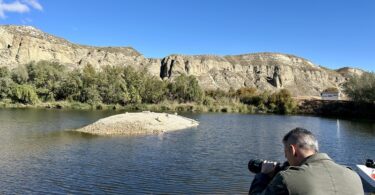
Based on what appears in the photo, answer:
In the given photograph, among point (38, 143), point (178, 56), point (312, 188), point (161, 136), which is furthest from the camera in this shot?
point (178, 56)

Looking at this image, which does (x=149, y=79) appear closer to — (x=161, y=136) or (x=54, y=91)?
(x=54, y=91)

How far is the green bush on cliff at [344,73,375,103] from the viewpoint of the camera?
79.9 meters

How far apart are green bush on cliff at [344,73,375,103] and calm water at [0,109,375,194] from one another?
4417 cm

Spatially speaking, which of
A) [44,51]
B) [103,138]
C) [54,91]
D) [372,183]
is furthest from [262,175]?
[44,51]

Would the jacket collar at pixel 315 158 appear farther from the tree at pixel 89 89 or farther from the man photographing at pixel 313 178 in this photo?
the tree at pixel 89 89

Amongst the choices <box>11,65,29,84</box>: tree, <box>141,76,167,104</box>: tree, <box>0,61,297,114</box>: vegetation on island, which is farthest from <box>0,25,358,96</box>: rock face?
<box>141,76,167,104</box>: tree

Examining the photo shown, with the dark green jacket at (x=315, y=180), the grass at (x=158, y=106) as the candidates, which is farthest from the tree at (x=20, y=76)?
the dark green jacket at (x=315, y=180)

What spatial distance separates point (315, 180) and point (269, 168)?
66cm

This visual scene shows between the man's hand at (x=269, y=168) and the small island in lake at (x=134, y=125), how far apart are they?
32.1 m

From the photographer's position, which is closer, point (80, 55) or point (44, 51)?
point (44, 51)

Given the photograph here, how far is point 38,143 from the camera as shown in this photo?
28922mm

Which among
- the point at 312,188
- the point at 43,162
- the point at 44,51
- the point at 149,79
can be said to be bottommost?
the point at 43,162

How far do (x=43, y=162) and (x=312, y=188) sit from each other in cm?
2023

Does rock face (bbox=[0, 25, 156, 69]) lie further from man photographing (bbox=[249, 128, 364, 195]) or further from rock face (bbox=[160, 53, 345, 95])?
man photographing (bbox=[249, 128, 364, 195])
